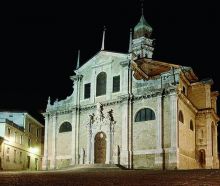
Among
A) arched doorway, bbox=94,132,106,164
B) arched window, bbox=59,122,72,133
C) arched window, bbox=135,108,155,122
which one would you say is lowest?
arched doorway, bbox=94,132,106,164

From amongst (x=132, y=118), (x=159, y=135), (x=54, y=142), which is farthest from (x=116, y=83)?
(x=54, y=142)

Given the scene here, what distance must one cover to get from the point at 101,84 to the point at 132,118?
19.5ft

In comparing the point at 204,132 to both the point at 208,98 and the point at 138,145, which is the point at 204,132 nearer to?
the point at 208,98

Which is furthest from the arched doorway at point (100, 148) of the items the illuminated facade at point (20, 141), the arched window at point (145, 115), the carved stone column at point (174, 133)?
the illuminated facade at point (20, 141)

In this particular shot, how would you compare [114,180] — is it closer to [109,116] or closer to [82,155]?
[109,116]

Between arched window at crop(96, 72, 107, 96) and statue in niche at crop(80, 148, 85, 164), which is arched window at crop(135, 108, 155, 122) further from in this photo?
statue in niche at crop(80, 148, 85, 164)

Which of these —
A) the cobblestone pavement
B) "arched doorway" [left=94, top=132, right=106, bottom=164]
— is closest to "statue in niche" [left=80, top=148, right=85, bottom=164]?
"arched doorway" [left=94, top=132, right=106, bottom=164]

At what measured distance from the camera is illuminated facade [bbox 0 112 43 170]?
4662 cm

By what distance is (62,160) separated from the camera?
135 feet

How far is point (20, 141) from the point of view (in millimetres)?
52406

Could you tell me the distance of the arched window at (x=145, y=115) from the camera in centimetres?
3544

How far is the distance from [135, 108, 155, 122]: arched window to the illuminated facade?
61.1 ft

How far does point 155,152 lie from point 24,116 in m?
25.8

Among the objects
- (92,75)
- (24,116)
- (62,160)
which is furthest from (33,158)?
(92,75)
